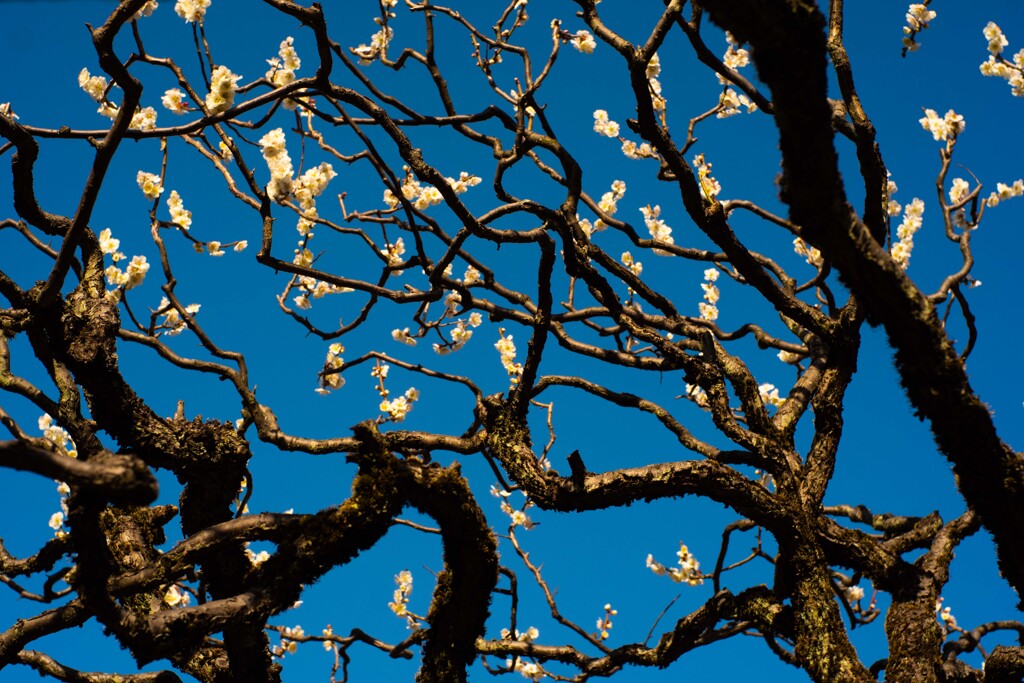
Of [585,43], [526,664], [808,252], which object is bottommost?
[526,664]

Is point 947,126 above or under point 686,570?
above

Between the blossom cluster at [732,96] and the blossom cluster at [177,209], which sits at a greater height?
the blossom cluster at [732,96]

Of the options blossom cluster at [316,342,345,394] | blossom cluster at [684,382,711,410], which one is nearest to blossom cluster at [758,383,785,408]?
blossom cluster at [684,382,711,410]

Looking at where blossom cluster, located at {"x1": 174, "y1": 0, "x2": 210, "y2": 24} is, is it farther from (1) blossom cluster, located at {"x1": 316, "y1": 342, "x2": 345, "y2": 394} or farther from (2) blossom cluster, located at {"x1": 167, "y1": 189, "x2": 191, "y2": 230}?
(1) blossom cluster, located at {"x1": 316, "y1": 342, "x2": 345, "y2": 394}

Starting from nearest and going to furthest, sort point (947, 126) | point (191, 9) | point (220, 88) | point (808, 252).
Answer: point (220, 88)
point (191, 9)
point (947, 126)
point (808, 252)

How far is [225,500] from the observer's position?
4.02m

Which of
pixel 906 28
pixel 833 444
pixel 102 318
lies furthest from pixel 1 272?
pixel 906 28

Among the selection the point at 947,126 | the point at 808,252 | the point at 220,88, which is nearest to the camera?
the point at 220,88

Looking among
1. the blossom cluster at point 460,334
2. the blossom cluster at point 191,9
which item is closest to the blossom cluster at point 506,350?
the blossom cluster at point 460,334

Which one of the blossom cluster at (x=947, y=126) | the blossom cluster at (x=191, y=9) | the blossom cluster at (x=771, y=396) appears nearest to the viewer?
the blossom cluster at (x=191, y=9)

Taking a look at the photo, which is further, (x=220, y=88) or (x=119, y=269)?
(x=119, y=269)

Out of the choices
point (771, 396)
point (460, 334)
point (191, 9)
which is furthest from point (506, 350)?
point (191, 9)

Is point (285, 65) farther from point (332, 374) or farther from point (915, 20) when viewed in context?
point (915, 20)

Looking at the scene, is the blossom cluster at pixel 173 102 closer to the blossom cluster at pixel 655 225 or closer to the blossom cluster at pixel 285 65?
the blossom cluster at pixel 285 65
